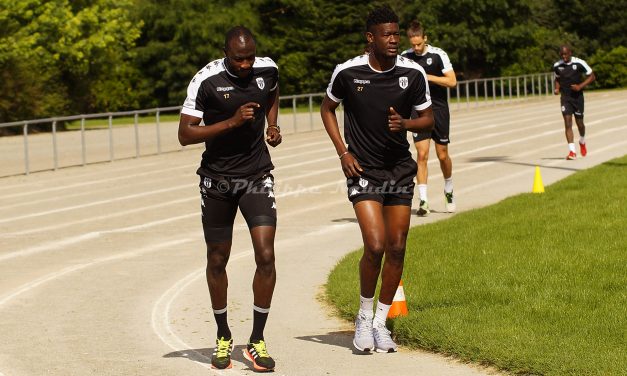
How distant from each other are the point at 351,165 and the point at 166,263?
546 centimetres

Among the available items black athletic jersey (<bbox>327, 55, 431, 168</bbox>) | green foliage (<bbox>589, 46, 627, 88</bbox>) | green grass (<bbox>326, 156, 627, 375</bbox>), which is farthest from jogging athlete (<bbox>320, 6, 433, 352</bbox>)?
green foliage (<bbox>589, 46, 627, 88</bbox>)

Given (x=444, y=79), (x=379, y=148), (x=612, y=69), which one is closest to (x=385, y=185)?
(x=379, y=148)

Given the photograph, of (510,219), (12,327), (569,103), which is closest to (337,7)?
(569,103)

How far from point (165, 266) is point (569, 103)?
1347 cm

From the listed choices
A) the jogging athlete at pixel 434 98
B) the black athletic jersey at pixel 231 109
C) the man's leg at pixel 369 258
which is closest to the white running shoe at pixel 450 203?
the jogging athlete at pixel 434 98

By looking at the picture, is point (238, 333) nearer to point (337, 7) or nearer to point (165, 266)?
point (165, 266)

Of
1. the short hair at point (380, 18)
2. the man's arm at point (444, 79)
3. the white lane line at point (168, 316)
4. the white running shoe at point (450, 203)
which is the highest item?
the short hair at point (380, 18)

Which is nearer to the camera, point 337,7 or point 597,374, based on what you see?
point 597,374

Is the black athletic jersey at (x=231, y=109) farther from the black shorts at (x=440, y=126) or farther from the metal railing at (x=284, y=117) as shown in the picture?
the metal railing at (x=284, y=117)

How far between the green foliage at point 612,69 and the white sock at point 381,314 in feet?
225

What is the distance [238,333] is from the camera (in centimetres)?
985

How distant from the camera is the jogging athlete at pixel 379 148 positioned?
8844 millimetres

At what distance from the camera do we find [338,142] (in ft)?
29.4

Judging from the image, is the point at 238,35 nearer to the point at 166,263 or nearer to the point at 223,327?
the point at 223,327
